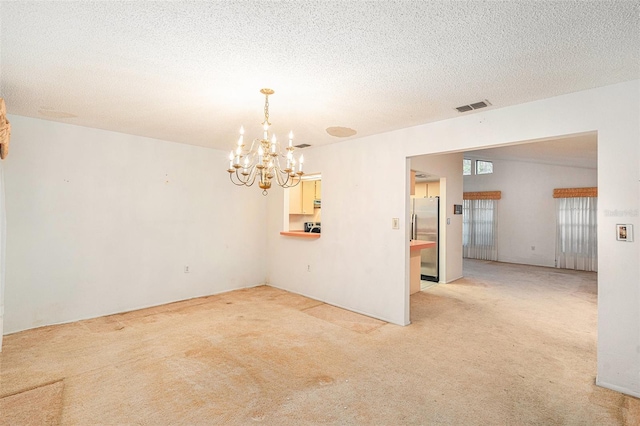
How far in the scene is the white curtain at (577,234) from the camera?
25.5 feet

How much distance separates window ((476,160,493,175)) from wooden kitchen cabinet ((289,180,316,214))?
622 cm

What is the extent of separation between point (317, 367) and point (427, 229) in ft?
15.1

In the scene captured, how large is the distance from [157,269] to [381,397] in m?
3.83

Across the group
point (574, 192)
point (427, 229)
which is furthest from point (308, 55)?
point (574, 192)

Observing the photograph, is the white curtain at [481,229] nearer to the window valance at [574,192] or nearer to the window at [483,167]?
the window at [483,167]

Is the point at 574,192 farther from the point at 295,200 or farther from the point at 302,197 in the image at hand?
the point at 295,200

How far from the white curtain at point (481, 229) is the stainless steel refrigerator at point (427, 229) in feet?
13.4

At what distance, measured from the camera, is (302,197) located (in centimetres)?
661

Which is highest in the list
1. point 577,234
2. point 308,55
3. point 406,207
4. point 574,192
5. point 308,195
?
point 308,55

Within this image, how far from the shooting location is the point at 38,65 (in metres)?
2.40

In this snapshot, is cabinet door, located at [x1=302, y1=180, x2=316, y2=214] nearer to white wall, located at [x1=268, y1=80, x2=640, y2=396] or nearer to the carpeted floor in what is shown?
white wall, located at [x1=268, y1=80, x2=640, y2=396]

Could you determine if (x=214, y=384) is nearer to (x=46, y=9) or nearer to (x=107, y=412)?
(x=107, y=412)

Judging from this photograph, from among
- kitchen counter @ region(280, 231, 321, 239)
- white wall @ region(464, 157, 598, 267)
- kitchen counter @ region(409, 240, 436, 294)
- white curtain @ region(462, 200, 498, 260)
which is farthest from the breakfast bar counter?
white wall @ region(464, 157, 598, 267)

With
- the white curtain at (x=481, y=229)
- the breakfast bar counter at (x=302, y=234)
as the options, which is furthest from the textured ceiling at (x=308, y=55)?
the white curtain at (x=481, y=229)
